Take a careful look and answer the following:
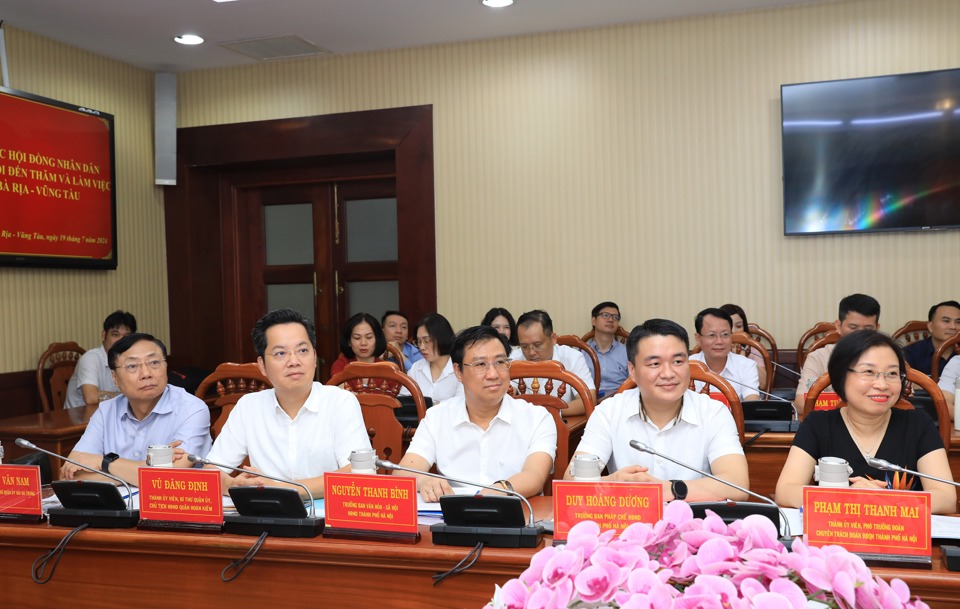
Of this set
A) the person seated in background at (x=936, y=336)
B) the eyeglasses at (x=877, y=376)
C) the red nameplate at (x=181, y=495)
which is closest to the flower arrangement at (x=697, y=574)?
the red nameplate at (x=181, y=495)

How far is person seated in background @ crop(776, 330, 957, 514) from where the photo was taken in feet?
6.12

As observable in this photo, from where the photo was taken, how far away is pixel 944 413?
233cm

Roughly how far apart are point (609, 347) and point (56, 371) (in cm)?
316

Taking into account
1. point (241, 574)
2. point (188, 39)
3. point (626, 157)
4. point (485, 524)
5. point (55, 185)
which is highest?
point (188, 39)

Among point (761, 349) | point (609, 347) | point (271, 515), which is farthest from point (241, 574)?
point (609, 347)

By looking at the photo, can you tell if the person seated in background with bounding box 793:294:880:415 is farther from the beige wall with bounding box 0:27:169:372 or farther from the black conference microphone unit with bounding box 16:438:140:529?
the beige wall with bounding box 0:27:169:372

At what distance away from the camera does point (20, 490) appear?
1.74m

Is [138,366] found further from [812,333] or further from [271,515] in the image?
[812,333]

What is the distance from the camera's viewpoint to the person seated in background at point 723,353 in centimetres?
353

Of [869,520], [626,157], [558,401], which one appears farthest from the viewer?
[626,157]

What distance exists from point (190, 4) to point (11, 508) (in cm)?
333

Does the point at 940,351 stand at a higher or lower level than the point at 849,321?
lower

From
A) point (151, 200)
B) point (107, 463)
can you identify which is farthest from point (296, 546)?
point (151, 200)

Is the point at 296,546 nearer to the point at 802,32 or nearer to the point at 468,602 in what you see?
the point at 468,602
